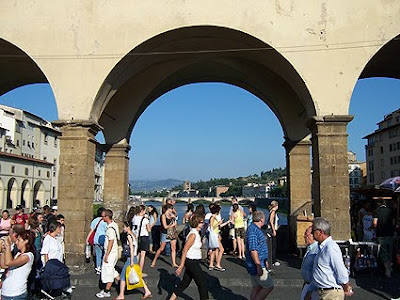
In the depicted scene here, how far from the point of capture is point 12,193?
41750 millimetres

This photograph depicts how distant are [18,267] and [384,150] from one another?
58.6 m

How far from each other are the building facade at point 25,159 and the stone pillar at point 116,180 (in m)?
30.2

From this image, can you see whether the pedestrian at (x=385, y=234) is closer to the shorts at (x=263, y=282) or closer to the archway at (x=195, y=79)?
the archway at (x=195, y=79)

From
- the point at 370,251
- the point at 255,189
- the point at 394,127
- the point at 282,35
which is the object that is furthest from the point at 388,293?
the point at 255,189

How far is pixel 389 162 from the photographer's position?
54219 mm

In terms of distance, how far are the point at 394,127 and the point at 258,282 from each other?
53.1 meters

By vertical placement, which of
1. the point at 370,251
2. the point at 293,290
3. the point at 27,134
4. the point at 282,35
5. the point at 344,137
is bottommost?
the point at 293,290

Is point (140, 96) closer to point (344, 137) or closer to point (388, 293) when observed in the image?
point (344, 137)

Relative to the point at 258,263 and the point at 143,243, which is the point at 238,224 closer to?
the point at 143,243

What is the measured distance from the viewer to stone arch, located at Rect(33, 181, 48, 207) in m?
47.5

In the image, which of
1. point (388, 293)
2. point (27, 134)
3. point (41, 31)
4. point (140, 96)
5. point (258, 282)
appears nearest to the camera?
point (258, 282)

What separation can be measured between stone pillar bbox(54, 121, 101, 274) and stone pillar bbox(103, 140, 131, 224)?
13.3ft

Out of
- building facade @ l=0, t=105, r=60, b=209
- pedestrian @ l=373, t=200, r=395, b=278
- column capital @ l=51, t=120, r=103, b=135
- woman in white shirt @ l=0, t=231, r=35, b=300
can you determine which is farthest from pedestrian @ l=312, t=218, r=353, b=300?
building facade @ l=0, t=105, r=60, b=209

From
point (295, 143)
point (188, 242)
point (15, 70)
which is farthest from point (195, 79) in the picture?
point (188, 242)
